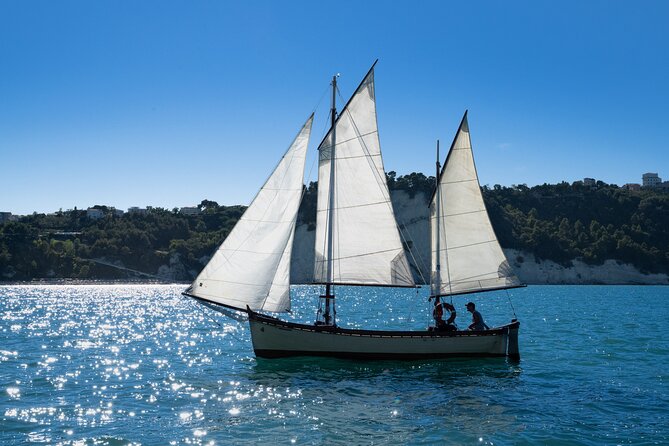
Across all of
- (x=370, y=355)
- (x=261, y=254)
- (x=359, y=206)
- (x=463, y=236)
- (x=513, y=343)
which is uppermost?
(x=359, y=206)

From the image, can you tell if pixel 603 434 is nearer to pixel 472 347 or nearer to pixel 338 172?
pixel 472 347

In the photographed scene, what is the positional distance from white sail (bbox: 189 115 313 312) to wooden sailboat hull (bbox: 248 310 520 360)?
1027 millimetres

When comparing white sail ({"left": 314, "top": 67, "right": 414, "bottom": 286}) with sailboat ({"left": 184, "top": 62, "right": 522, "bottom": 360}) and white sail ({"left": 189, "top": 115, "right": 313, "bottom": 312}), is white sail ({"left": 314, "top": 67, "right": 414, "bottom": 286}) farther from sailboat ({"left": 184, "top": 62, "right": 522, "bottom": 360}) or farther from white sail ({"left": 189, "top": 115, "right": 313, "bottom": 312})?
white sail ({"left": 189, "top": 115, "right": 313, "bottom": 312})

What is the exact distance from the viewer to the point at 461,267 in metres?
30.5

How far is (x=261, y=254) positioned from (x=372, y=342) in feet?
21.2

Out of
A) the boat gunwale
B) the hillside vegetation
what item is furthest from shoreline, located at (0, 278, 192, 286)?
the boat gunwale

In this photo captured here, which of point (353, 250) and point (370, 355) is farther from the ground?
point (353, 250)

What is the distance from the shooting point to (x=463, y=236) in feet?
99.3

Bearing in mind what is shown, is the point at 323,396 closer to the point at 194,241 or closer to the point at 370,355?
the point at 370,355

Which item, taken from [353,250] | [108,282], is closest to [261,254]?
[353,250]

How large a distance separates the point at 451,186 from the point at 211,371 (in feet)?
46.9

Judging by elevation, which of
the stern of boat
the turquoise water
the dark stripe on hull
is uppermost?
the stern of boat

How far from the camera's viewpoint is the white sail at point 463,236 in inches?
1190

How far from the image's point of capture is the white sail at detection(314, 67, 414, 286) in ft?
96.8
